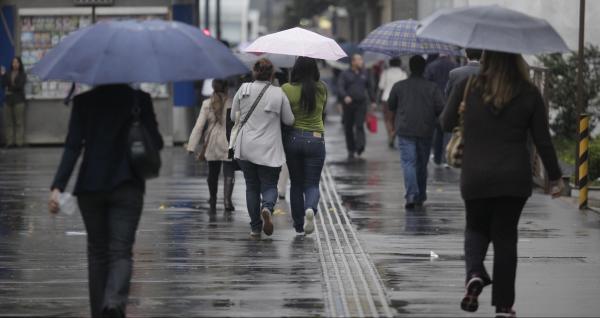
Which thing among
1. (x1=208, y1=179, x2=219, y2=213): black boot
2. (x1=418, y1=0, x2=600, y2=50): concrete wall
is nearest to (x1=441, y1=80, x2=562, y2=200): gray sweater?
(x1=208, y1=179, x2=219, y2=213): black boot

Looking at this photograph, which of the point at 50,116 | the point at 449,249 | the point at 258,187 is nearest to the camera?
the point at 449,249

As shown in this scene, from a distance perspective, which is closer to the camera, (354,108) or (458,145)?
(458,145)

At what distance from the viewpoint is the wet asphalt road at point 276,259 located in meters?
9.09

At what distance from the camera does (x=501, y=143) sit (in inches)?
316

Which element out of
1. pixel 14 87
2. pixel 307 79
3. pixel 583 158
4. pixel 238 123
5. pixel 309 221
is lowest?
pixel 14 87

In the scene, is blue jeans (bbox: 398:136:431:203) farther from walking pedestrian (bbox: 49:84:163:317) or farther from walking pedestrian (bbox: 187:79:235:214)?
walking pedestrian (bbox: 49:84:163:317)

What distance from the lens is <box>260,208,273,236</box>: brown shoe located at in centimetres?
1217

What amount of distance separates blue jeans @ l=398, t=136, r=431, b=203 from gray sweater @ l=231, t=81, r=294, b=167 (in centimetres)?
319

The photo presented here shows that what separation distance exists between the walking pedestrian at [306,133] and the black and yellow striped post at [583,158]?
364cm

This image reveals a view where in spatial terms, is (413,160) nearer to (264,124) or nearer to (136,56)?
(264,124)

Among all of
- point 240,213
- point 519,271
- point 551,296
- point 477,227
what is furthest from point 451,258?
point 240,213

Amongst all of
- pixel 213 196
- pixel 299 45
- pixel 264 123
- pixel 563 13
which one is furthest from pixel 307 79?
pixel 563 13

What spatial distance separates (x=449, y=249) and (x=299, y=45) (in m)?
2.36

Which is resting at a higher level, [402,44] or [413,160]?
[402,44]
